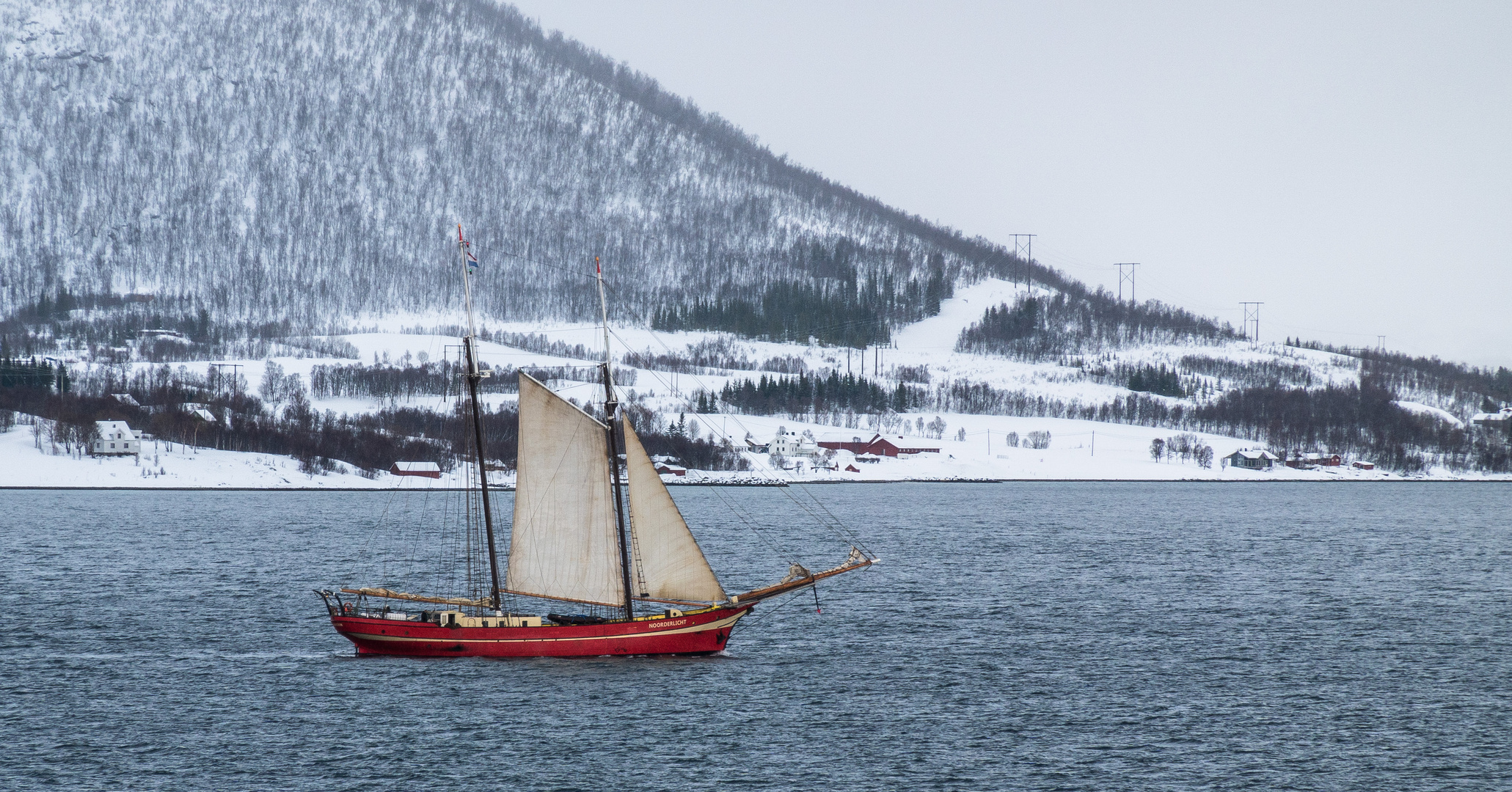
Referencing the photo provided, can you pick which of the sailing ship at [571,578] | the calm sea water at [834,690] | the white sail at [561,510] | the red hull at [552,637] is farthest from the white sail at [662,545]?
the calm sea water at [834,690]

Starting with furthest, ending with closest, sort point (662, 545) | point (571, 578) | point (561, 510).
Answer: point (571, 578) → point (561, 510) → point (662, 545)

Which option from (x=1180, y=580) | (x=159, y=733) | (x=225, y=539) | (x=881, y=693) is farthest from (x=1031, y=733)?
(x=225, y=539)

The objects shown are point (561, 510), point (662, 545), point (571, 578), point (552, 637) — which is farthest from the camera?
point (571, 578)

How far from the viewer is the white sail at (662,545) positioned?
5847 centimetres

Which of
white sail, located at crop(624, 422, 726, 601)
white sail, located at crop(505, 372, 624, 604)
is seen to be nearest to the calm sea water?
white sail, located at crop(624, 422, 726, 601)

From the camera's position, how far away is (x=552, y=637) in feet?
198

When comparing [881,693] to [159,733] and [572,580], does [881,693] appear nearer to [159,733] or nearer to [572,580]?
[572,580]

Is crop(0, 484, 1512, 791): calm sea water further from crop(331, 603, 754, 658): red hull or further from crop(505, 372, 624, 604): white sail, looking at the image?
crop(505, 372, 624, 604): white sail

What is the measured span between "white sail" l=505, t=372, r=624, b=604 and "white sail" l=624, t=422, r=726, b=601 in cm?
253

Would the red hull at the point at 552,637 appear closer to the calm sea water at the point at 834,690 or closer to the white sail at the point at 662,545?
the calm sea water at the point at 834,690

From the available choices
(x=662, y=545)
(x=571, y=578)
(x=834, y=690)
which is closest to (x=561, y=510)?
(x=571, y=578)

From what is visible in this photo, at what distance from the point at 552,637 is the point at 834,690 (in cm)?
1364

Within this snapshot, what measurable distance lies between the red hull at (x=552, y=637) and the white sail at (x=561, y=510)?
7.33 feet

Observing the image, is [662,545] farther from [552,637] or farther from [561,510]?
[552,637]
